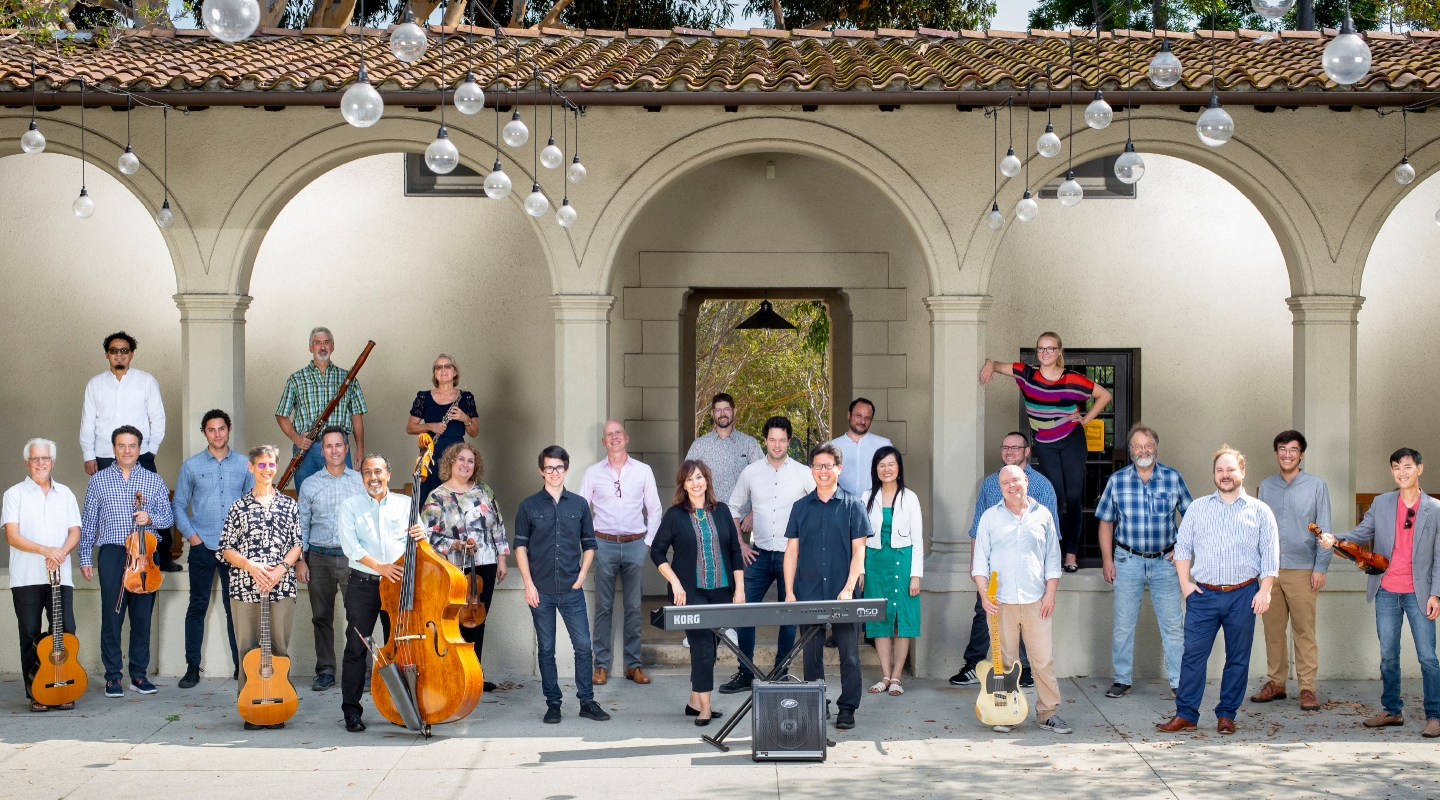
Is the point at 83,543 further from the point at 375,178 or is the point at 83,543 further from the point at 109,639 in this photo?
the point at 375,178

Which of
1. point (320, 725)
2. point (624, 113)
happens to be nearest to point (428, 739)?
point (320, 725)

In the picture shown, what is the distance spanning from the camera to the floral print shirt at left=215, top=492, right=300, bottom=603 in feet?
23.1

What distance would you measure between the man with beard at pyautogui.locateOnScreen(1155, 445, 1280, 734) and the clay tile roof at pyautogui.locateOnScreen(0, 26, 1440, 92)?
264 centimetres

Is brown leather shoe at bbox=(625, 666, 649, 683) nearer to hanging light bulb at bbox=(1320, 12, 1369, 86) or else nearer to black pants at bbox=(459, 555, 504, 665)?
black pants at bbox=(459, 555, 504, 665)

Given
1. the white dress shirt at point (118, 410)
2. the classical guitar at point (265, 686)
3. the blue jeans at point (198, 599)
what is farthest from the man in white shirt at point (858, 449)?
the white dress shirt at point (118, 410)

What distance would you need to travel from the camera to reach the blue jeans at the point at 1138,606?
25.4ft

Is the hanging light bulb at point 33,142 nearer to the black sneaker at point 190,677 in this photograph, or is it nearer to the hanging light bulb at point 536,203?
the hanging light bulb at point 536,203

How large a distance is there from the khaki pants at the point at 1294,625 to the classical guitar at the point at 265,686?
5463 millimetres

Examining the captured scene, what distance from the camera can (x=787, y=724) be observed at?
253 inches

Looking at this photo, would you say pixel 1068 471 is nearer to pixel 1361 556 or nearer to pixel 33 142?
pixel 1361 556

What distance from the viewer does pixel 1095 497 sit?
35.2 feet

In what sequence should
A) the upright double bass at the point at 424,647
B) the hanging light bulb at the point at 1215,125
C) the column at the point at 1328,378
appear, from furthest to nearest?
1. the column at the point at 1328,378
2. the upright double bass at the point at 424,647
3. the hanging light bulb at the point at 1215,125

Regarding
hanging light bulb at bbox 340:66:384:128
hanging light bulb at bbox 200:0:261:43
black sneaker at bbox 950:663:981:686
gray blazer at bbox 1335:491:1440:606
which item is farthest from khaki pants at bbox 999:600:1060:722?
hanging light bulb at bbox 200:0:261:43

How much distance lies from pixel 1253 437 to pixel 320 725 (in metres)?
7.38
